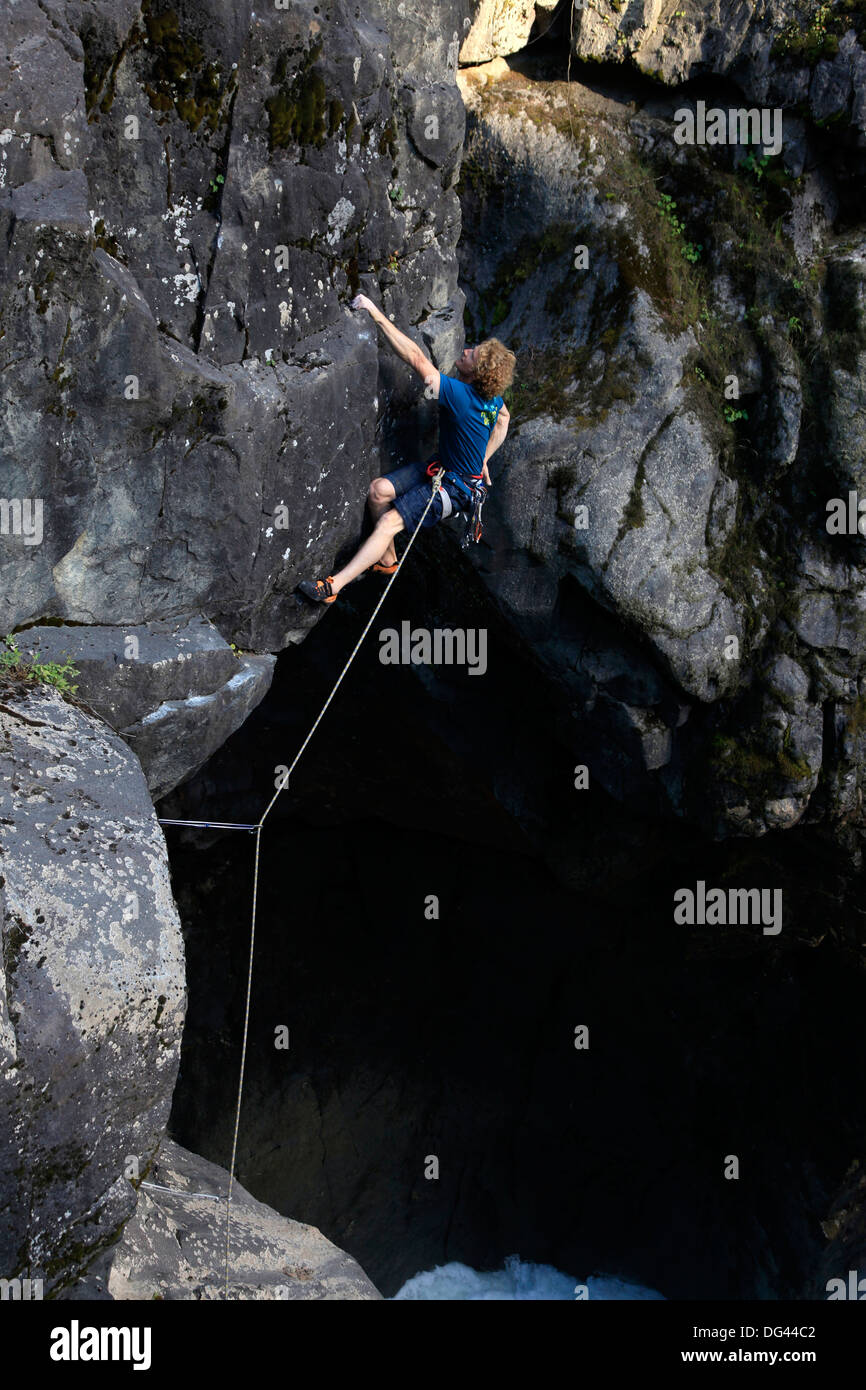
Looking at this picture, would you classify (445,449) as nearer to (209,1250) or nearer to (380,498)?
(380,498)

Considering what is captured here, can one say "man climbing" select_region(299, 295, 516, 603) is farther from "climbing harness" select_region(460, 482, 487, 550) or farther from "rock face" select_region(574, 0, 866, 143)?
"rock face" select_region(574, 0, 866, 143)

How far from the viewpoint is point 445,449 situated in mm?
7137

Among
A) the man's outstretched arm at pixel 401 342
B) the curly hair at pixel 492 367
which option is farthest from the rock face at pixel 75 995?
the curly hair at pixel 492 367

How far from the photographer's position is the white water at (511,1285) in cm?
1305

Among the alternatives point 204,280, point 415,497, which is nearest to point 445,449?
point 415,497

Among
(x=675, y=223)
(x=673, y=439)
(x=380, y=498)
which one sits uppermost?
(x=675, y=223)

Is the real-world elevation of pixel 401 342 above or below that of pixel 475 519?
above

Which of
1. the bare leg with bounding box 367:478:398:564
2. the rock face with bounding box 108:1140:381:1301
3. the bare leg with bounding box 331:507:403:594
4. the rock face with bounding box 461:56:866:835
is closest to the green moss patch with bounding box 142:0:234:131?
the bare leg with bounding box 367:478:398:564

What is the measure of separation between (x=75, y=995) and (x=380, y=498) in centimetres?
372

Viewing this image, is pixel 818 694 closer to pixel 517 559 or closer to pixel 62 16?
pixel 517 559

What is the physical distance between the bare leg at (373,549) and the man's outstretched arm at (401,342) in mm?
928

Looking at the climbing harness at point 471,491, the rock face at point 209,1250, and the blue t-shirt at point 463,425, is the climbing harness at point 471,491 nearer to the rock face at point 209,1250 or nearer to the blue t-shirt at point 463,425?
the blue t-shirt at point 463,425

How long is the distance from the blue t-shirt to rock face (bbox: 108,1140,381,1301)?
443cm

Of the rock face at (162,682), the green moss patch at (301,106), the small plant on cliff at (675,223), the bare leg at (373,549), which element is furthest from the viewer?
the small plant on cliff at (675,223)
